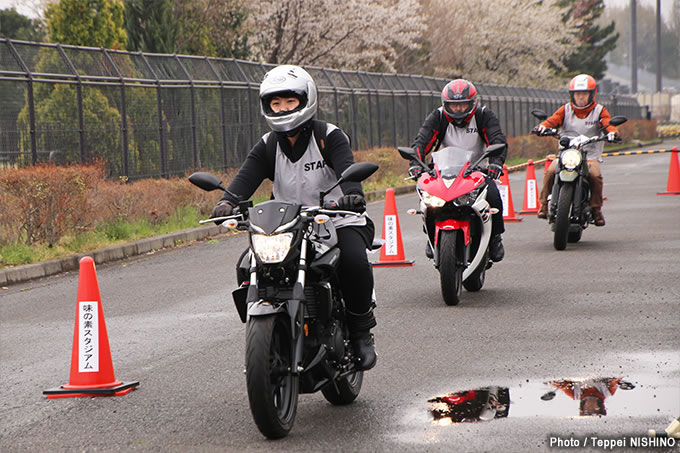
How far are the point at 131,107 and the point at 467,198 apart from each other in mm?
13475

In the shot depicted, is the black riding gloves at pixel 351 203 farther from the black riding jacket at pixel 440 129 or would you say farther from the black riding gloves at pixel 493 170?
the black riding jacket at pixel 440 129

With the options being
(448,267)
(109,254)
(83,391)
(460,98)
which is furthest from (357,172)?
(109,254)

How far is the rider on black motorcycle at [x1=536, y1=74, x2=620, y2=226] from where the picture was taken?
44.8 ft

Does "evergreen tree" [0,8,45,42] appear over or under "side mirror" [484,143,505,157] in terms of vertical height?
over

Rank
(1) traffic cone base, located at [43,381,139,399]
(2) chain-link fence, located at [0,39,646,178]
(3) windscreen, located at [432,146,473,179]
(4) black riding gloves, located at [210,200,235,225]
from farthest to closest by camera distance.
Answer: (2) chain-link fence, located at [0,39,646,178], (3) windscreen, located at [432,146,473,179], (1) traffic cone base, located at [43,381,139,399], (4) black riding gloves, located at [210,200,235,225]

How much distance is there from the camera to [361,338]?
6051mm

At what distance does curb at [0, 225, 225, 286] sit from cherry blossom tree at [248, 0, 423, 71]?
70.8 ft

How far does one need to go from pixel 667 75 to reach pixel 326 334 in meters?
137

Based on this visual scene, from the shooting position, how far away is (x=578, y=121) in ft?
45.9

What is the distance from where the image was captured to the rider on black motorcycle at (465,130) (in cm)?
1011

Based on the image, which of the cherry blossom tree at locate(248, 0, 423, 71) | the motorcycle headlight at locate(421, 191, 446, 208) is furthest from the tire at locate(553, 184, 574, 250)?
the cherry blossom tree at locate(248, 0, 423, 71)

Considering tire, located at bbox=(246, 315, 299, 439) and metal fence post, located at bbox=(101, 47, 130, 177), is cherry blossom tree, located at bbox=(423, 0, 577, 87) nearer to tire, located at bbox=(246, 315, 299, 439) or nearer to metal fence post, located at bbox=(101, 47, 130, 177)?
metal fence post, located at bbox=(101, 47, 130, 177)

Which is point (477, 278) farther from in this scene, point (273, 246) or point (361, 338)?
point (273, 246)

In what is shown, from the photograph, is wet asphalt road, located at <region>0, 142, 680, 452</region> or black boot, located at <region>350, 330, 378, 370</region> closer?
wet asphalt road, located at <region>0, 142, 680, 452</region>
